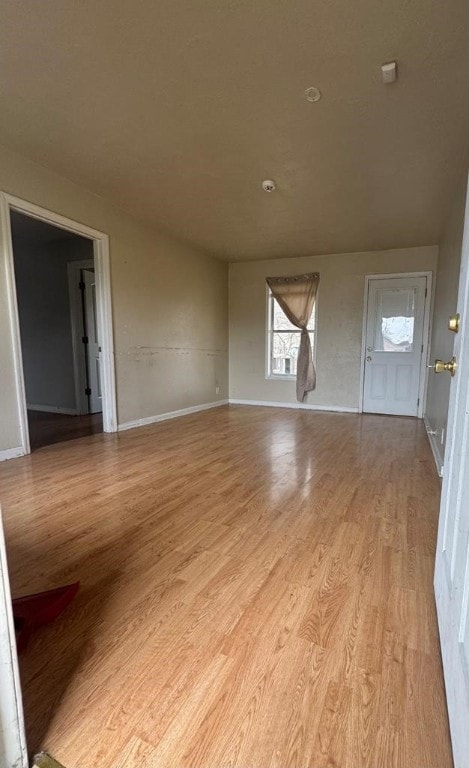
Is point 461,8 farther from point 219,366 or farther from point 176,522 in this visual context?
point 219,366

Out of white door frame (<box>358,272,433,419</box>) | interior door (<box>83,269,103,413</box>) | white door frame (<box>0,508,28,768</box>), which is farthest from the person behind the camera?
interior door (<box>83,269,103,413</box>)

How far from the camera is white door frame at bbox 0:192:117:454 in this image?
2845mm

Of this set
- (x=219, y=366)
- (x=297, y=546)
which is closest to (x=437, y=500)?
(x=297, y=546)

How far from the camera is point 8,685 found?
70 cm

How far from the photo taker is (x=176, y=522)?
1938mm

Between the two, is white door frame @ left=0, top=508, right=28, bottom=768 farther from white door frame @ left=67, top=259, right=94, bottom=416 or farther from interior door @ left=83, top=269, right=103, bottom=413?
white door frame @ left=67, top=259, right=94, bottom=416

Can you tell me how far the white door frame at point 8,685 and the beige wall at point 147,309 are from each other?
104 inches

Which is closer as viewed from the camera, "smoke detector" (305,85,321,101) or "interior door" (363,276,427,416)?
"smoke detector" (305,85,321,101)

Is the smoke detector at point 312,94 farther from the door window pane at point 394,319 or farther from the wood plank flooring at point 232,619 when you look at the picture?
the door window pane at point 394,319

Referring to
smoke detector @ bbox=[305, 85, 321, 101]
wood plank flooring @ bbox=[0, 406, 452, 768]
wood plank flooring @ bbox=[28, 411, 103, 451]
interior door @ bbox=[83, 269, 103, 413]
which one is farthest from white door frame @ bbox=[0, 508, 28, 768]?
interior door @ bbox=[83, 269, 103, 413]

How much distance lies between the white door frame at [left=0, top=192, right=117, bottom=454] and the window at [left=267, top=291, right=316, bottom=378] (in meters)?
2.91

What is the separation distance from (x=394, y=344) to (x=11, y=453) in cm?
493

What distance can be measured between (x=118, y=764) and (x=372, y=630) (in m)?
0.85

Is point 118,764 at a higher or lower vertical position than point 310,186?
lower
